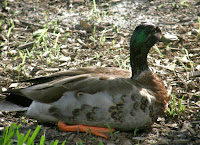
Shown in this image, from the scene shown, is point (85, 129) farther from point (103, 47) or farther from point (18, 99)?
point (103, 47)

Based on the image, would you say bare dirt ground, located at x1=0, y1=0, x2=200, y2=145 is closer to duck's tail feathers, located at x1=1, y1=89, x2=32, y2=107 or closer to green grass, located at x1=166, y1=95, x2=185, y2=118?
green grass, located at x1=166, y1=95, x2=185, y2=118

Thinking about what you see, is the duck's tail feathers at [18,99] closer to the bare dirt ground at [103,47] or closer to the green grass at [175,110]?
the bare dirt ground at [103,47]

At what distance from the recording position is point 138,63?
381 cm

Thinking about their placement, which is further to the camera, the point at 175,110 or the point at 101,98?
the point at 175,110

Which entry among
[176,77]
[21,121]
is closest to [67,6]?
[176,77]

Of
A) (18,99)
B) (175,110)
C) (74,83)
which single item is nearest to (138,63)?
(175,110)

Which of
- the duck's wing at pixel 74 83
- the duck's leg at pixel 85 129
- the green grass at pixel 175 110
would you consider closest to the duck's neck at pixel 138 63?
the duck's wing at pixel 74 83

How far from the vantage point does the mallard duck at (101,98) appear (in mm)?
3373

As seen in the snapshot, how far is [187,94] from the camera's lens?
414 centimetres

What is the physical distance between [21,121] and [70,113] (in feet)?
2.03

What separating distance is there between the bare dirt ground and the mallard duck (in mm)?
149

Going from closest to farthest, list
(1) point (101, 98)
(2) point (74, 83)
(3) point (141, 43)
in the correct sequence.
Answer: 1. (1) point (101, 98)
2. (2) point (74, 83)
3. (3) point (141, 43)

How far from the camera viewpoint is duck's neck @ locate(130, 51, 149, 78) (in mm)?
3773

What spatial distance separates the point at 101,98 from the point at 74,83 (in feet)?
1.12
